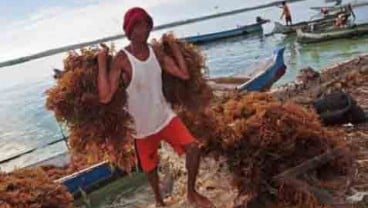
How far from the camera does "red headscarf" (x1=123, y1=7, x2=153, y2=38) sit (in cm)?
452

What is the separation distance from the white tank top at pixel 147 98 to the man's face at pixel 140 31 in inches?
5.2

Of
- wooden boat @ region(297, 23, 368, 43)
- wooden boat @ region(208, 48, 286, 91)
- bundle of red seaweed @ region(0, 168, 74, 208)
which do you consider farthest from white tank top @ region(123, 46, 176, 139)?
wooden boat @ region(297, 23, 368, 43)

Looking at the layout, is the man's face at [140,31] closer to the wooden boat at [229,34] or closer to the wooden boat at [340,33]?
the wooden boat at [340,33]

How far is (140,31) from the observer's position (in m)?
4.58

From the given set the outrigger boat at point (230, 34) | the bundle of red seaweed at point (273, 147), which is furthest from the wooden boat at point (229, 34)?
the bundle of red seaweed at point (273, 147)

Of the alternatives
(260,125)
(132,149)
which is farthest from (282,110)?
(132,149)

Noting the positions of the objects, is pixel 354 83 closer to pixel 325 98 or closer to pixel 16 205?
pixel 325 98

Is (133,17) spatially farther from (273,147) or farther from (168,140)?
(273,147)

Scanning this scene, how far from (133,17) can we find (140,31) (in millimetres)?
129

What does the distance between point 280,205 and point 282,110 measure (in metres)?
1.03

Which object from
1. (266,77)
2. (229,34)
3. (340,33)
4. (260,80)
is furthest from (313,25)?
(260,80)

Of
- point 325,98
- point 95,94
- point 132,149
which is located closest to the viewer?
point 95,94

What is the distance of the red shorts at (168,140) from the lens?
15.7ft

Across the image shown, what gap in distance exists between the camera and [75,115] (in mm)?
4805
